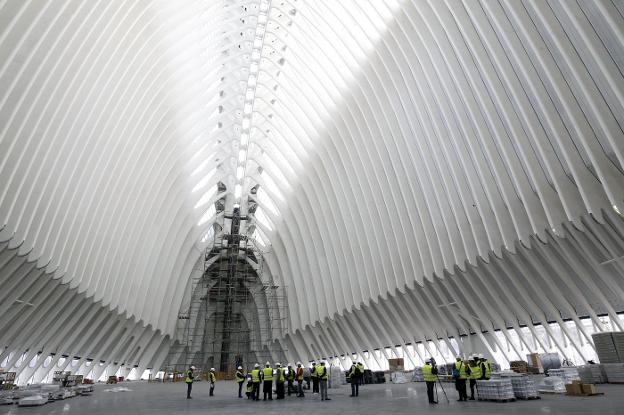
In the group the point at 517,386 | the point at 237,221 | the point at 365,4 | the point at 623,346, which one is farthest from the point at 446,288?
the point at 237,221

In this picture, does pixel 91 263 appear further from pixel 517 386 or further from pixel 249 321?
pixel 249 321

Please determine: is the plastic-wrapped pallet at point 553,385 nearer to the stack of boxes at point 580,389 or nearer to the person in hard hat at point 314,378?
the stack of boxes at point 580,389

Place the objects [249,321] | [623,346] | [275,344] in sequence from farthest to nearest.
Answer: [249,321] → [275,344] → [623,346]

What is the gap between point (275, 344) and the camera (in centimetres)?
4072

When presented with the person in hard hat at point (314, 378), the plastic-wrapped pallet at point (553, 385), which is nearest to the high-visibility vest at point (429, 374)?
the plastic-wrapped pallet at point (553, 385)

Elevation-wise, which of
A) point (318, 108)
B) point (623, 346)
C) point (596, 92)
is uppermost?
point (318, 108)

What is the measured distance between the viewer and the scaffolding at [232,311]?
3959 cm

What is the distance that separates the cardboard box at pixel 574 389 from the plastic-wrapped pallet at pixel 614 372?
394 centimetres

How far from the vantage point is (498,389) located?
10.1m

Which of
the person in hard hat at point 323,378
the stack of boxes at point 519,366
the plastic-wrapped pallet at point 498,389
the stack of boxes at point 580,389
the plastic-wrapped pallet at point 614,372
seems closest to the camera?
the plastic-wrapped pallet at point 498,389

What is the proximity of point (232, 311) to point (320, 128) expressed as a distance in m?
24.0

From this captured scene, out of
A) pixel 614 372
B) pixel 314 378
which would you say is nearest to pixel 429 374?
pixel 314 378

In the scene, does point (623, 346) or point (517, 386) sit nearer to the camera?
point (517, 386)

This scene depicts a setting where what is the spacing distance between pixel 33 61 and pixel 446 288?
19.3 meters
